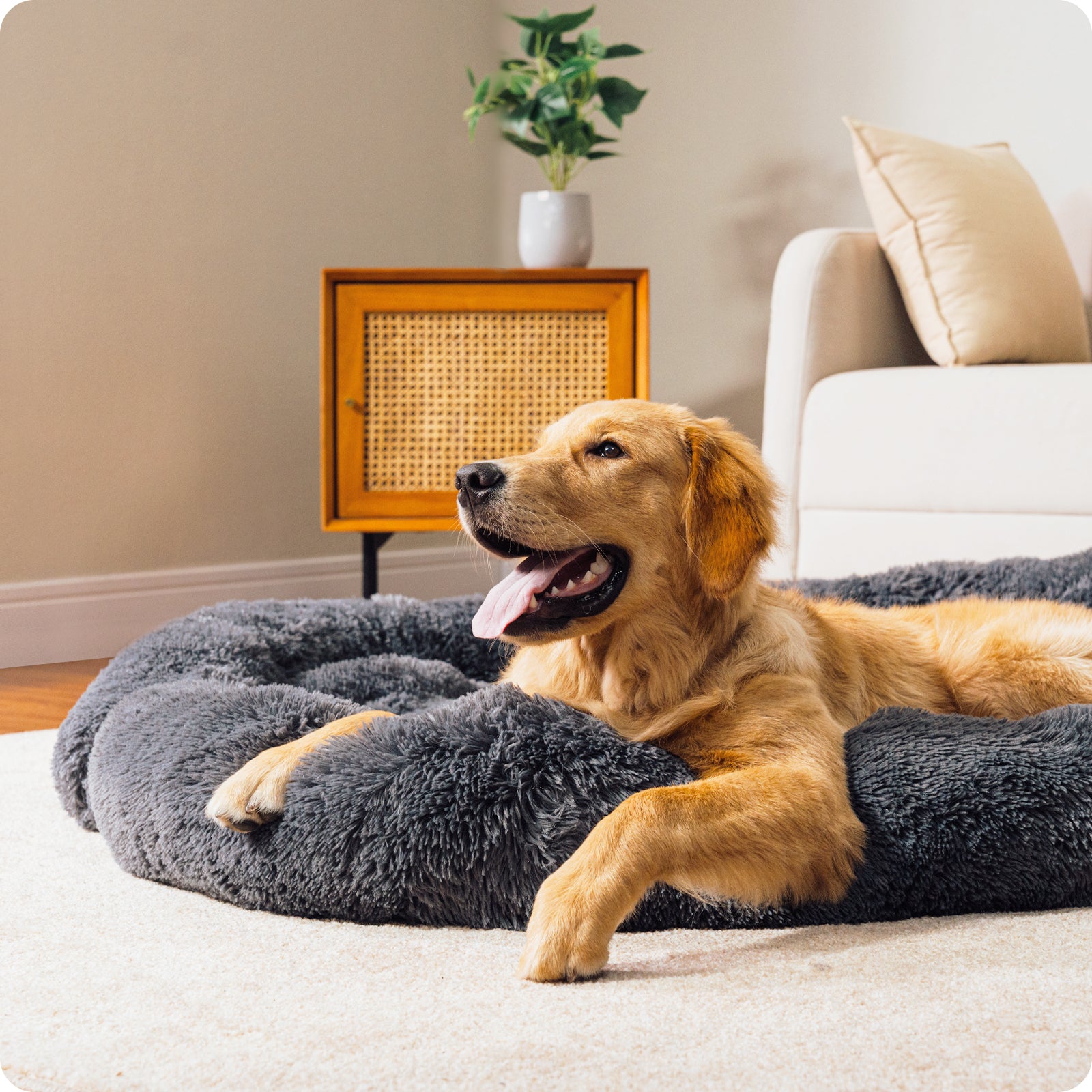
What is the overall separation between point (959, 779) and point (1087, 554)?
106cm

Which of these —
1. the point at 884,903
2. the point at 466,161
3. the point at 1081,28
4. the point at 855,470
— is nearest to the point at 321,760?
the point at 884,903

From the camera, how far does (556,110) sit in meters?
3.37

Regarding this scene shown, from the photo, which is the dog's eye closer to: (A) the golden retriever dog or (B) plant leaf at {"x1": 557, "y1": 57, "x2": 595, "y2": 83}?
(A) the golden retriever dog

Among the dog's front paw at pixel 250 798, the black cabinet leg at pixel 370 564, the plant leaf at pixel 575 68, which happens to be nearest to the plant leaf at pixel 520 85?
the plant leaf at pixel 575 68

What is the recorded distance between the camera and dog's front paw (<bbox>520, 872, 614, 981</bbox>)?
1.17m

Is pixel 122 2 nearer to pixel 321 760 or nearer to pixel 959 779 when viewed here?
pixel 321 760

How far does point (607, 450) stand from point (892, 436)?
1472mm

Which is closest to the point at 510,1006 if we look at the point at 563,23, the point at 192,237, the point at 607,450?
the point at 607,450

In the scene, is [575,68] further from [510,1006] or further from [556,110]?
[510,1006]

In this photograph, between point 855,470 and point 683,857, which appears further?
point 855,470

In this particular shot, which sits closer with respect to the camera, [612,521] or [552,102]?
[612,521]

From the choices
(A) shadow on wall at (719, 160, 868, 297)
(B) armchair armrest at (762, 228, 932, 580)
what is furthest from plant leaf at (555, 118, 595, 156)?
(A) shadow on wall at (719, 160, 868, 297)

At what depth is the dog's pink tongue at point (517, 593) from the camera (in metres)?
1.48

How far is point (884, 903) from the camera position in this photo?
1.40 metres
